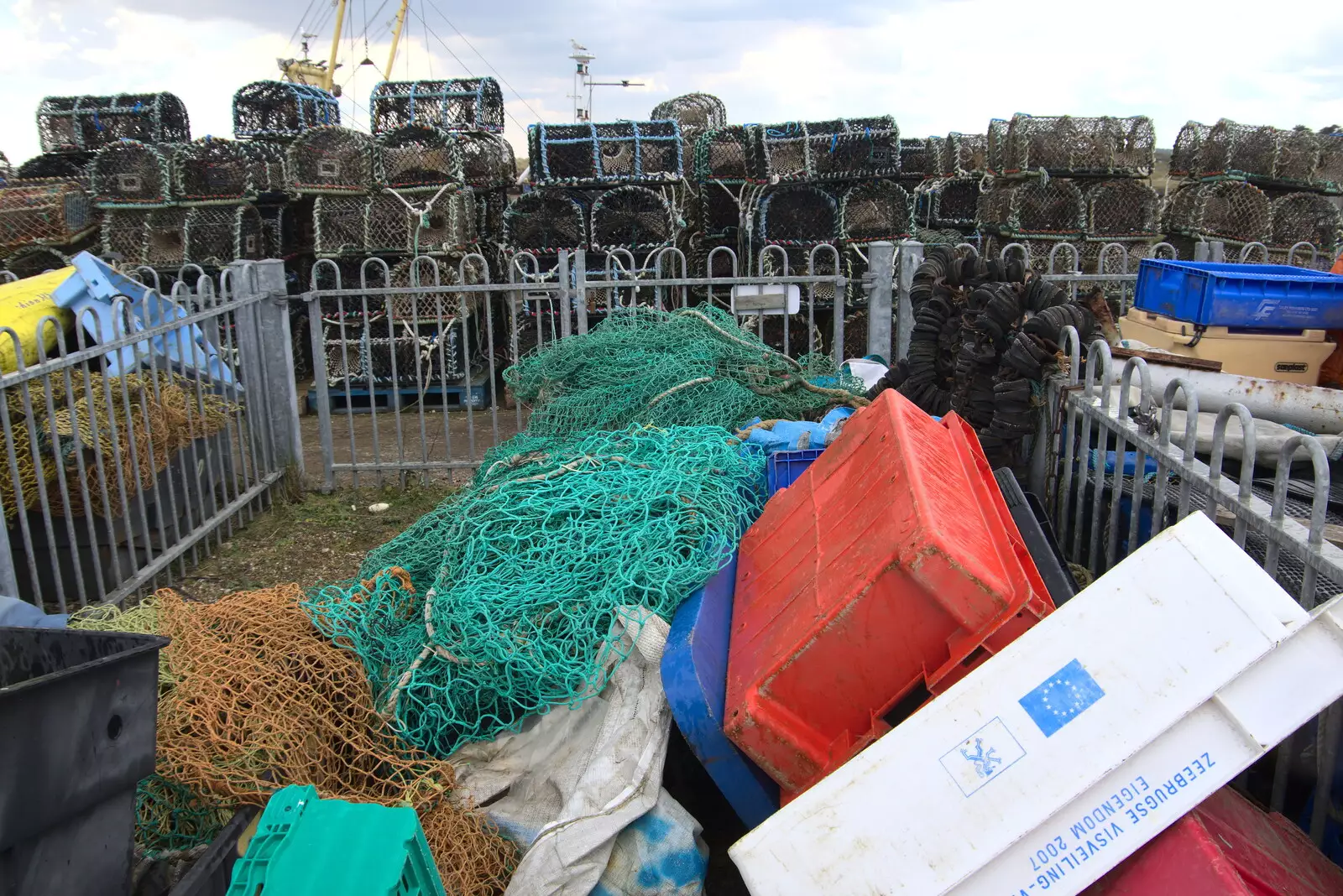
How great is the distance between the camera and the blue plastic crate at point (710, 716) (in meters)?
2.80

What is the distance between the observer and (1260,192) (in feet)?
36.1

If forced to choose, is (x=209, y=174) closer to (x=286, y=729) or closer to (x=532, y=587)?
(x=532, y=587)

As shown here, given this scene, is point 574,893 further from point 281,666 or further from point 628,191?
point 628,191

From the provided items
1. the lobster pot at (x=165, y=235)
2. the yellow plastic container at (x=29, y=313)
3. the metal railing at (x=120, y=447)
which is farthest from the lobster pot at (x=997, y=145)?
the yellow plastic container at (x=29, y=313)

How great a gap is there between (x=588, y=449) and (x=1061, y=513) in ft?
6.76

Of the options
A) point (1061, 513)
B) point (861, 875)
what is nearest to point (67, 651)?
point (861, 875)

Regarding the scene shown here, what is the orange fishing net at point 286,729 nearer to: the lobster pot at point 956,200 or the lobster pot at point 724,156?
the lobster pot at point 724,156

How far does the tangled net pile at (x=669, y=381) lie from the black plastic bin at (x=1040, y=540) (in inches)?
70.9

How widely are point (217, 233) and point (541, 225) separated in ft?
11.4

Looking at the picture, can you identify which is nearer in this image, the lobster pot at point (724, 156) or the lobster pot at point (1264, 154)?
the lobster pot at point (724, 156)

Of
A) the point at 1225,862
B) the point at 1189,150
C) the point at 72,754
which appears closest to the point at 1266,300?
the point at 1225,862

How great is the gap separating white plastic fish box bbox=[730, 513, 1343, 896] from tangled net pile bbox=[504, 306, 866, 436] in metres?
3.17

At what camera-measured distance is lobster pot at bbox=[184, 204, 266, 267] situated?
406 inches

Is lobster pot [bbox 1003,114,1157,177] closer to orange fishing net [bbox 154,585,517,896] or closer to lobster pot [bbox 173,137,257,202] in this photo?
lobster pot [bbox 173,137,257,202]
